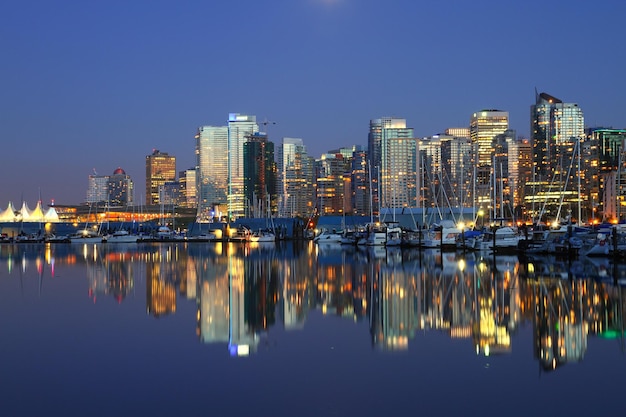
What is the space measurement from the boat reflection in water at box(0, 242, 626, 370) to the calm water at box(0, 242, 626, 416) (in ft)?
0.32

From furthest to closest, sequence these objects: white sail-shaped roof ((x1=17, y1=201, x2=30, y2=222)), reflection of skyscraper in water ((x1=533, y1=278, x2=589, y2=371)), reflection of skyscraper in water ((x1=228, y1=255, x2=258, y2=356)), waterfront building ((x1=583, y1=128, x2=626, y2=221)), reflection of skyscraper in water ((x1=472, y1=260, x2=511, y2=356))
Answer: white sail-shaped roof ((x1=17, y1=201, x2=30, y2=222))
waterfront building ((x1=583, y1=128, x2=626, y2=221))
reflection of skyscraper in water ((x1=228, y1=255, x2=258, y2=356))
reflection of skyscraper in water ((x1=472, y1=260, x2=511, y2=356))
reflection of skyscraper in water ((x1=533, y1=278, x2=589, y2=371))

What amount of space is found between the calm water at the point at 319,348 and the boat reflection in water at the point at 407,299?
0.32 feet

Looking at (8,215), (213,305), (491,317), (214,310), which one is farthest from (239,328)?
(8,215)

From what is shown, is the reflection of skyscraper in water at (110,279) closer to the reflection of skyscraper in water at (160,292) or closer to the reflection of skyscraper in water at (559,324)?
the reflection of skyscraper in water at (160,292)

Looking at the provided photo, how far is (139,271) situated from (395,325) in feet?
91.2

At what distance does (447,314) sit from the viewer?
2461 centimetres

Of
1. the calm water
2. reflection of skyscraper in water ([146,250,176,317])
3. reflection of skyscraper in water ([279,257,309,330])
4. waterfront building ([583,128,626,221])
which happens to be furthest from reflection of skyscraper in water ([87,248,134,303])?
waterfront building ([583,128,626,221])

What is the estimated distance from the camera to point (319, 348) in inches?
755

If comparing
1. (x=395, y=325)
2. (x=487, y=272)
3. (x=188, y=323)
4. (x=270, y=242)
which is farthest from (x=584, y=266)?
(x=270, y=242)

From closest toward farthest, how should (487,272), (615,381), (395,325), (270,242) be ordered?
(615,381) < (395,325) < (487,272) < (270,242)

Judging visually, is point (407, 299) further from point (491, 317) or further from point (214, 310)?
point (214, 310)

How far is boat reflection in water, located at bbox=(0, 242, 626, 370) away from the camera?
2056 cm

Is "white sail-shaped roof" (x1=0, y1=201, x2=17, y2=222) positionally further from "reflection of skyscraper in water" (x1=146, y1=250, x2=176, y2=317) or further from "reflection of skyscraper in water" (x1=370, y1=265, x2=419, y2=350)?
"reflection of skyscraper in water" (x1=370, y1=265, x2=419, y2=350)

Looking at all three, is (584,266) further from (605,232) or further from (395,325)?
(395,325)
